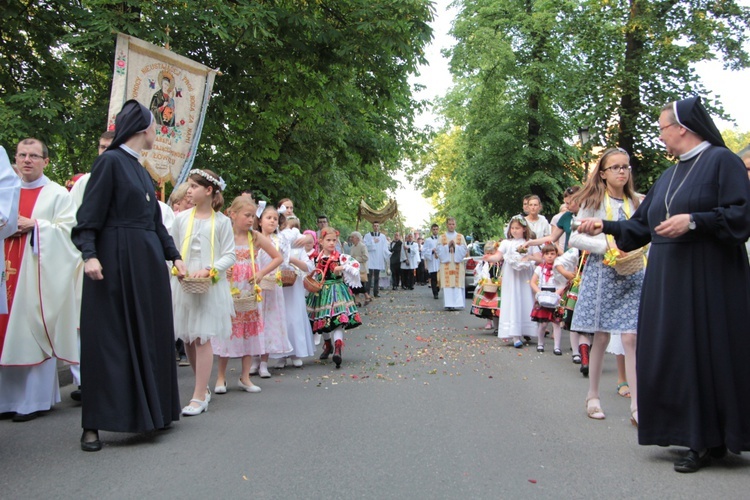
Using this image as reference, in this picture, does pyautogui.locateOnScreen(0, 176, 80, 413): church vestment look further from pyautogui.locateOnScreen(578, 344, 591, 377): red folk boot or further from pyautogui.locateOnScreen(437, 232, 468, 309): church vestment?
pyautogui.locateOnScreen(437, 232, 468, 309): church vestment

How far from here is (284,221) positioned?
10.7 meters

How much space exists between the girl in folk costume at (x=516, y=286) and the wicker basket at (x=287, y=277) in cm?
350

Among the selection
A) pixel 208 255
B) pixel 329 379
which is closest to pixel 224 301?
pixel 208 255

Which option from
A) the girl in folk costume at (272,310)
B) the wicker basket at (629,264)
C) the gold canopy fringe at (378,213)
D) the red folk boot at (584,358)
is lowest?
the red folk boot at (584,358)

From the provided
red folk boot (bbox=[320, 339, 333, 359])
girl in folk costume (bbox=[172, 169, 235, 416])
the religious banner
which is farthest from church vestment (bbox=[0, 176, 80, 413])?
red folk boot (bbox=[320, 339, 333, 359])

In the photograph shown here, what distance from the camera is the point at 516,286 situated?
41.9 feet

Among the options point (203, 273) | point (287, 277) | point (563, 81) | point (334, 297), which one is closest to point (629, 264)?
point (203, 273)

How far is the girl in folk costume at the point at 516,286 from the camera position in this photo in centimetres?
1241

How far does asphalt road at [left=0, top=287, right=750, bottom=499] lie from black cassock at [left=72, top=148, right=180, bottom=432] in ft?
0.99

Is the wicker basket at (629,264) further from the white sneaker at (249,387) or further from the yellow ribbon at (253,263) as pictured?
the white sneaker at (249,387)

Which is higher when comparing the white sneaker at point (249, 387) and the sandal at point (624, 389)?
the sandal at point (624, 389)

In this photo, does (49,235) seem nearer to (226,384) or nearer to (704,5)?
(226,384)

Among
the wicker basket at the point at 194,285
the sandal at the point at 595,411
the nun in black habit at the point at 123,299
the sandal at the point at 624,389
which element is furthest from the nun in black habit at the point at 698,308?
the wicker basket at the point at 194,285

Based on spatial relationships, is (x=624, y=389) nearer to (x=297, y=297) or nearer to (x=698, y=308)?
(x=698, y=308)
